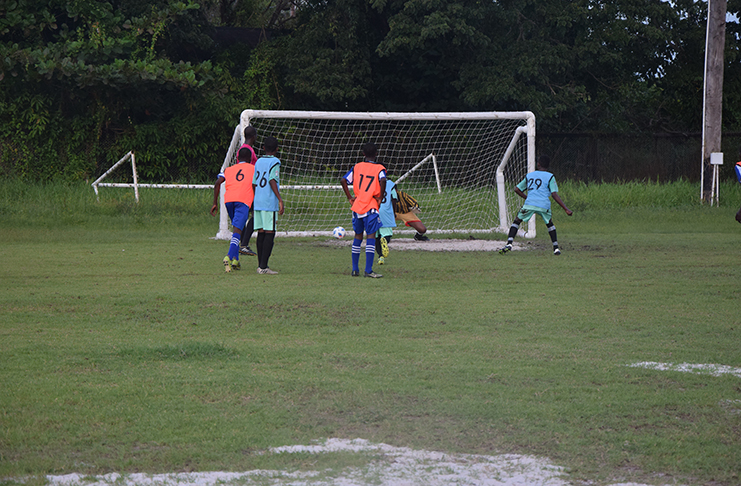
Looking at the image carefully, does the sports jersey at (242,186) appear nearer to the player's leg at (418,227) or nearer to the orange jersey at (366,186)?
the orange jersey at (366,186)

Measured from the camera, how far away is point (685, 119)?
1106 inches

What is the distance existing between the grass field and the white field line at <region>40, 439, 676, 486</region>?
89mm

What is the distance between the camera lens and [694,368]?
16.6 ft

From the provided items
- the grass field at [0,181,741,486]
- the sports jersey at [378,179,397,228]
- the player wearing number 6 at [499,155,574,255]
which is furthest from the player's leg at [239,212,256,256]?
the player wearing number 6 at [499,155,574,255]

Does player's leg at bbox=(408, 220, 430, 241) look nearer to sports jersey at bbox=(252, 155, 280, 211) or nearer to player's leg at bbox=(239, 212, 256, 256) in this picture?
player's leg at bbox=(239, 212, 256, 256)

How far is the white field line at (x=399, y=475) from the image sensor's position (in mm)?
3203

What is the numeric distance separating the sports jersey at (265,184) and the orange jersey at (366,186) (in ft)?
3.15

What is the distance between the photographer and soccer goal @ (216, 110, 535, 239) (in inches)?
594

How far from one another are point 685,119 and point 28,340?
26.2 metres

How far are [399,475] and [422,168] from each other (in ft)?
58.4

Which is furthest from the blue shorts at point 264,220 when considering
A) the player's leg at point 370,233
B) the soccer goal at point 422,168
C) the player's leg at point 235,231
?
the soccer goal at point 422,168

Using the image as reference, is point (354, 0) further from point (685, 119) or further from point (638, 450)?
point (638, 450)

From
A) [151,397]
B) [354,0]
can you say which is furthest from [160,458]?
[354,0]

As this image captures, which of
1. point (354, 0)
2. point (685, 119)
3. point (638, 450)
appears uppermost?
point (354, 0)
